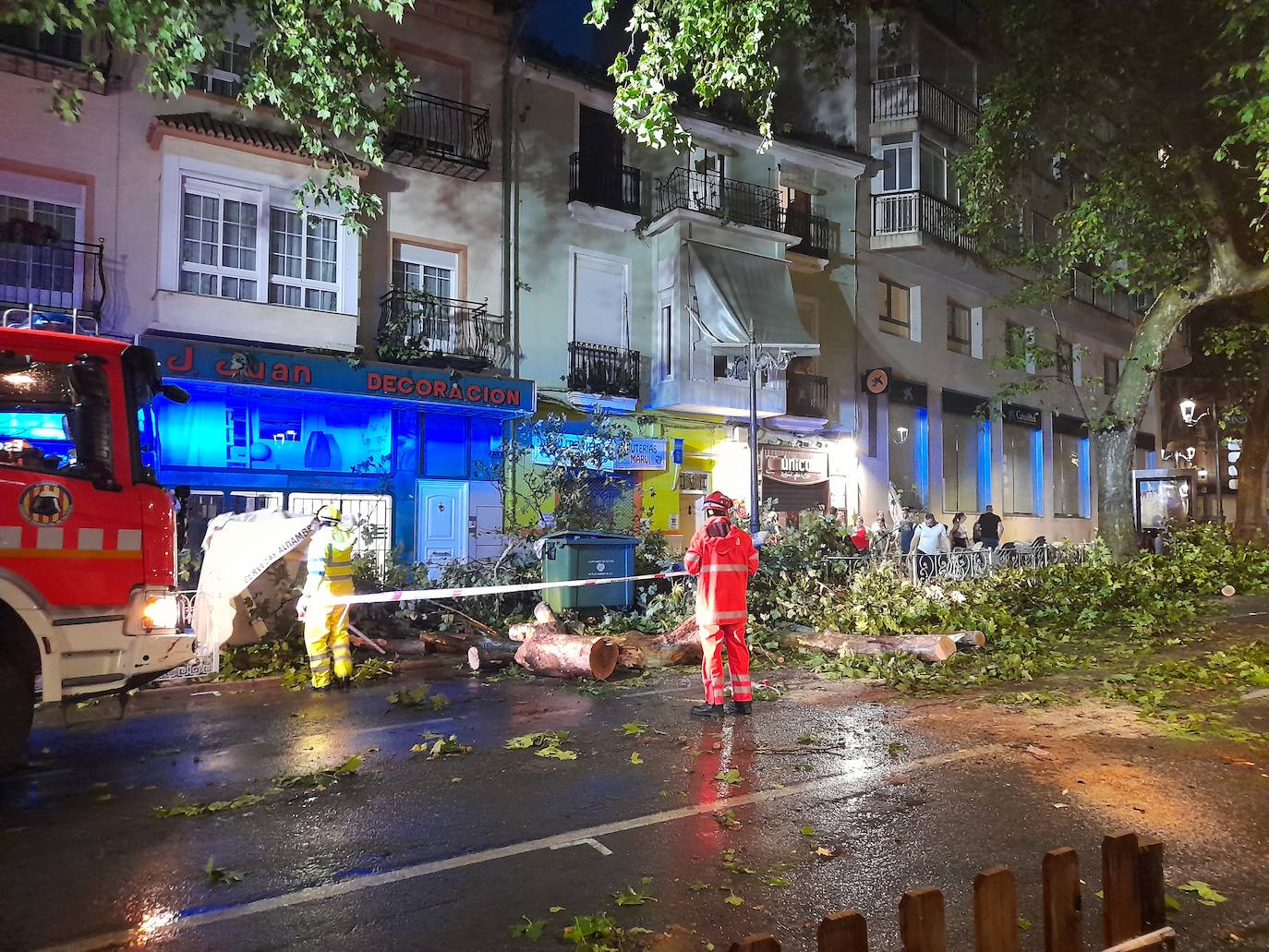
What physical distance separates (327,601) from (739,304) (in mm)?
12835

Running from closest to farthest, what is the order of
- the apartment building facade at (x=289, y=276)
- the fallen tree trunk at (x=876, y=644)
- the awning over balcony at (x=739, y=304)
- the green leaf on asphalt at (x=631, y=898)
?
the green leaf on asphalt at (x=631, y=898) → the fallen tree trunk at (x=876, y=644) → the apartment building facade at (x=289, y=276) → the awning over balcony at (x=739, y=304)

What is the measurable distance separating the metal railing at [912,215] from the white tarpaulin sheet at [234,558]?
755 inches

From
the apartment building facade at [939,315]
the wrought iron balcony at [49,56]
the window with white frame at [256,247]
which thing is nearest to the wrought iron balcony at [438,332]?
the window with white frame at [256,247]

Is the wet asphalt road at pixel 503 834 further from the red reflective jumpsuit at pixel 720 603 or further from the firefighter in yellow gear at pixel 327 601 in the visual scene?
the firefighter in yellow gear at pixel 327 601

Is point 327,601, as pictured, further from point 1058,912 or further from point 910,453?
point 910,453

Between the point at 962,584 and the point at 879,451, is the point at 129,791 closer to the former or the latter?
the point at 962,584

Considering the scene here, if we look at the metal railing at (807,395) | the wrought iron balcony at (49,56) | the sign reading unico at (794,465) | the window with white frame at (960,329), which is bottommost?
the sign reading unico at (794,465)

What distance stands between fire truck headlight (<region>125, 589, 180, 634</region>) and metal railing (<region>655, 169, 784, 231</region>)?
15.4 meters

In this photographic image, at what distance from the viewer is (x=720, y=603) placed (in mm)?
7309

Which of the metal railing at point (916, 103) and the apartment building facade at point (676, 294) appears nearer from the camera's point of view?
the apartment building facade at point (676, 294)

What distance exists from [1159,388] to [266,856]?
40.3 meters

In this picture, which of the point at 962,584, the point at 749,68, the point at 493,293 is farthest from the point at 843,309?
the point at 749,68

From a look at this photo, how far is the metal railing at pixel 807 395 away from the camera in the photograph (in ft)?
70.3

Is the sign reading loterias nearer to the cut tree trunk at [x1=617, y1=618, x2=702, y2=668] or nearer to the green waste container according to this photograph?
the green waste container
